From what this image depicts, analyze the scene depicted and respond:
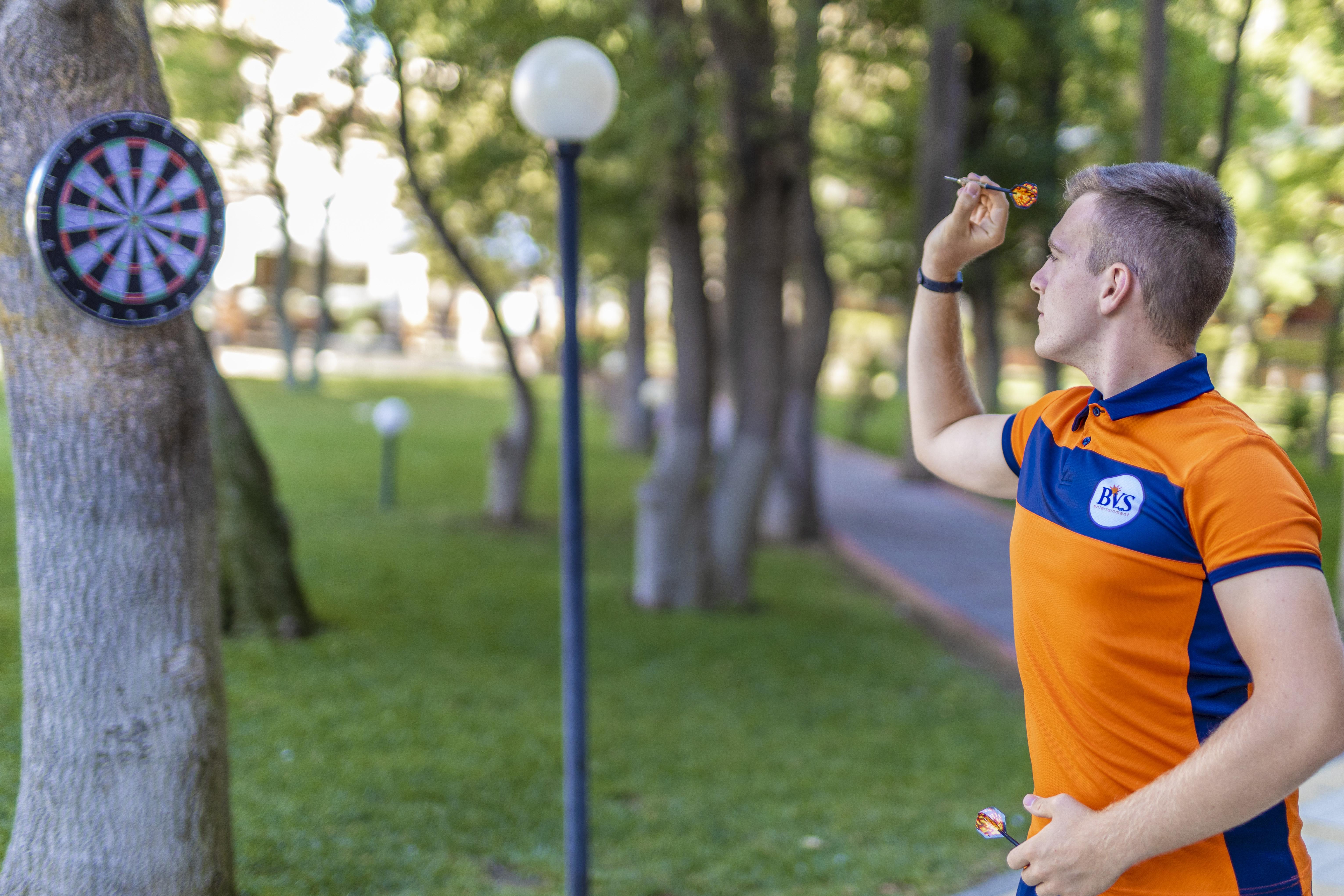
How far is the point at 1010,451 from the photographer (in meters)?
2.02

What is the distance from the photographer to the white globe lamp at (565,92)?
177 inches

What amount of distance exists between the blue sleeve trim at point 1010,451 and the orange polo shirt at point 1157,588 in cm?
21

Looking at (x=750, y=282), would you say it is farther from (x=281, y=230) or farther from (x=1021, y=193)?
(x=281, y=230)

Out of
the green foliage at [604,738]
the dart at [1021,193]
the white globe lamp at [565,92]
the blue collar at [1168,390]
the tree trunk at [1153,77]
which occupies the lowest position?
the green foliage at [604,738]

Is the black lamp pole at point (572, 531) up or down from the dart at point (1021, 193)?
down

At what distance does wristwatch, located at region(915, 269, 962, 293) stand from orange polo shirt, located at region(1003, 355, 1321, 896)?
46 centimetres

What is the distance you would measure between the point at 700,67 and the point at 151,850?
7238 mm

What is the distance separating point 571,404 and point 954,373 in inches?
80.5

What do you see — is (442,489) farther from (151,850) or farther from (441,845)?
(151,850)

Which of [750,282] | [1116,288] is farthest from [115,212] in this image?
[750,282]

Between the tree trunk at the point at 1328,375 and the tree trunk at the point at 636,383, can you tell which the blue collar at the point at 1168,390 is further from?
the tree trunk at the point at 636,383

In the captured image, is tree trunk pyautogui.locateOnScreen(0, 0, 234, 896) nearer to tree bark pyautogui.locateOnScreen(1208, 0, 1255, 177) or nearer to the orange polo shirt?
A: the orange polo shirt

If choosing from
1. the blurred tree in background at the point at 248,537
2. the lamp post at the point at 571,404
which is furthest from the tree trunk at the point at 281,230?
the lamp post at the point at 571,404

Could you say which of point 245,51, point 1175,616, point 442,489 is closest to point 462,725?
point 1175,616
